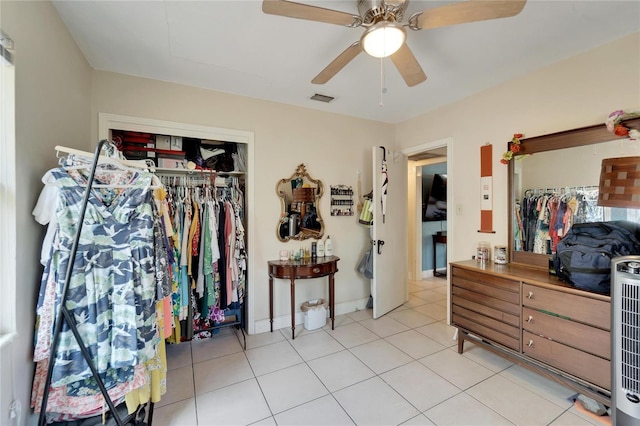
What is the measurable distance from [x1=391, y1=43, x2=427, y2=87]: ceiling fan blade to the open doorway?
277 centimetres

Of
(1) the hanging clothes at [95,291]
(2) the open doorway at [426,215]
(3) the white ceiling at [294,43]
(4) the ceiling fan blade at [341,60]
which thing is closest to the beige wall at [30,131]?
(1) the hanging clothes at [95,291]

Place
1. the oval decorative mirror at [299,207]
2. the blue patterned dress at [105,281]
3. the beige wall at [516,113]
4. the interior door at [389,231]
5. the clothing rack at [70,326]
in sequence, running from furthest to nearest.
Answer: the interior door at [389,231], the oval decorative mirror at [299,207], the beige wall at [516,113], the blue patterned dress at [105,281], the clothing rack at [70,326]

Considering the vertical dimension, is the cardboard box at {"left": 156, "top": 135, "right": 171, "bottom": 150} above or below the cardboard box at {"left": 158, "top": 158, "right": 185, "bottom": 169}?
above

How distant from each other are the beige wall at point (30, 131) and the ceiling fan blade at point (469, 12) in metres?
1.91

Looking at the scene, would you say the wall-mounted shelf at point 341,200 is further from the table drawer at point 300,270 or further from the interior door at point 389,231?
the table drawer at point 300,270

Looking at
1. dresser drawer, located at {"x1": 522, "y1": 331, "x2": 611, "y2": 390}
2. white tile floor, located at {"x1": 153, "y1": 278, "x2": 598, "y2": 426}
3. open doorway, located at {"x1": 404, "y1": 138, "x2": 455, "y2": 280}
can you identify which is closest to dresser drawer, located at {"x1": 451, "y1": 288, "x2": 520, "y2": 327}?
dresser drawer, located at {"x1": 522, "y1": 331, "x2": 611, "y2": 390}

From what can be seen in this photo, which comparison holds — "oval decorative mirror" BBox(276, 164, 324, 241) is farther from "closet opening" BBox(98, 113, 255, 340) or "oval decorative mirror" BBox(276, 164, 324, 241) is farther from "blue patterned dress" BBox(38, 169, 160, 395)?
"blue patterned dress" BBox(38, 169, 160, 395)

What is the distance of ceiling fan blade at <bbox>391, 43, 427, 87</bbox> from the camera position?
1577 millimetres

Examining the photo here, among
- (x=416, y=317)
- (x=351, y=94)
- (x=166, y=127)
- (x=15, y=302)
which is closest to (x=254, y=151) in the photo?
(x=166, y=127)

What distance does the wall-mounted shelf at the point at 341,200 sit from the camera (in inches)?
133

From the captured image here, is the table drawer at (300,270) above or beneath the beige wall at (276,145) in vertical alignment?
beneath

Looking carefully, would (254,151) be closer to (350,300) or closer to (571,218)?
(350,300)

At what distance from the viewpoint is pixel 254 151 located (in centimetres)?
291

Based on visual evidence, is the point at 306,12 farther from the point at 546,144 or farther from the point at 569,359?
the point at 569,359
